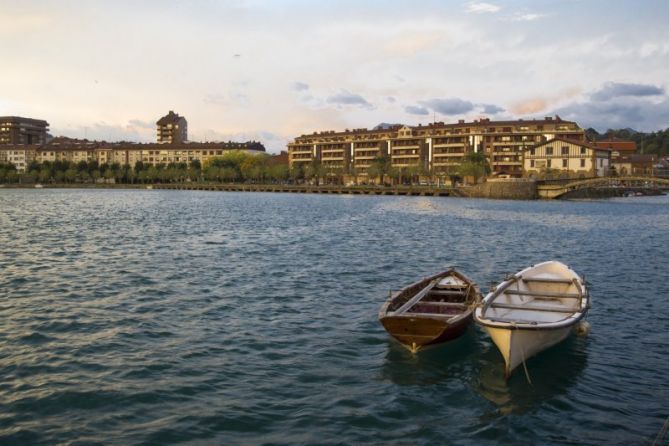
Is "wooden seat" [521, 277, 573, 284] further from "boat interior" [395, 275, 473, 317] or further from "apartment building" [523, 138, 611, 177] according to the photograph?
"apartment building" [523, 138, 611, 177]

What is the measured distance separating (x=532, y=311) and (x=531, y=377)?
3.35 metres

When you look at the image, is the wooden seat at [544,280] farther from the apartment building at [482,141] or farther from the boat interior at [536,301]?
the apartment building at [482,141]

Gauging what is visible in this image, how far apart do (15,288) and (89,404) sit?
50.0ft

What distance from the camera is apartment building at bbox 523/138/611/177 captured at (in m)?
148

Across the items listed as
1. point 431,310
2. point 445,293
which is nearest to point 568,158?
point 445,293

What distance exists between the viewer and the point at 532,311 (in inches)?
736

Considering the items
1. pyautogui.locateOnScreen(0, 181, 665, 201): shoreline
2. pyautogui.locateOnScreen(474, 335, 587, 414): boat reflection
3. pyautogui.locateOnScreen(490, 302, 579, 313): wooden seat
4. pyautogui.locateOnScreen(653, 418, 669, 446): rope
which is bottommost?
pyautogui.locateOnScreen(653, 418, 669, 446): rope

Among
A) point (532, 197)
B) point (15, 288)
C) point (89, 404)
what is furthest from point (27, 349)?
point (532, 197)

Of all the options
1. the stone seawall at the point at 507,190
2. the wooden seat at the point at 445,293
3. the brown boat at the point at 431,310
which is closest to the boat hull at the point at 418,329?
the brown boat at the point at 431,310

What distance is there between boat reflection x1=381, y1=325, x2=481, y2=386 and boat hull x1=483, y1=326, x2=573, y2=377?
3.95ft

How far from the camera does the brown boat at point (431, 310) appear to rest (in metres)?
16.7

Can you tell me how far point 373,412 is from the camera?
13.4 metres

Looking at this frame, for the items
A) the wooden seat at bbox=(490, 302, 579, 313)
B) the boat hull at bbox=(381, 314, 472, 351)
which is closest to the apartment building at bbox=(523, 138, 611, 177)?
the wooden seat at bbox=(490, 302, 579, 313)

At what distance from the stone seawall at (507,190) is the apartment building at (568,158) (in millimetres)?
15493
